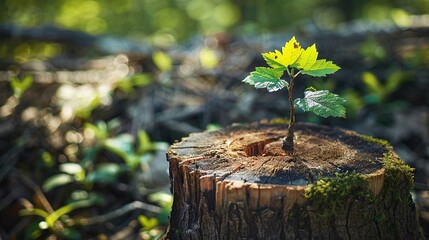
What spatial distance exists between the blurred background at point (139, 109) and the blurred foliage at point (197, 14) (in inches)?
134

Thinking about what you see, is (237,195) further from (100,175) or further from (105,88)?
(105,88)

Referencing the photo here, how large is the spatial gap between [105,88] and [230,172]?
2.56 metres

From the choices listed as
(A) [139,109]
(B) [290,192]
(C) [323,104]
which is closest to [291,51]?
(C) [323,104]

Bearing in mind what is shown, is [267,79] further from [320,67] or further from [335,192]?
[335,192]

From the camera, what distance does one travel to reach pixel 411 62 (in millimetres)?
4730

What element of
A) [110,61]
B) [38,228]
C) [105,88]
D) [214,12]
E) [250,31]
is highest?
[214,12]

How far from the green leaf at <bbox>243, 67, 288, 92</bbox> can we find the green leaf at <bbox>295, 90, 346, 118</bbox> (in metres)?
0.11

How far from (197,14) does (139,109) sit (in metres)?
9.78

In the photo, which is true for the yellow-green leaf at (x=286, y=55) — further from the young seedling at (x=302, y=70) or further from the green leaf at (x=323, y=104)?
the green leaf at (x=323, y=104)

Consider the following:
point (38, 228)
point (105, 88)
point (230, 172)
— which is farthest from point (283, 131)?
point (105, 88)

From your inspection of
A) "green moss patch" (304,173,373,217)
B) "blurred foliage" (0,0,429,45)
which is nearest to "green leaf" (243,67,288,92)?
"green moss patch" (304,173,373,217)

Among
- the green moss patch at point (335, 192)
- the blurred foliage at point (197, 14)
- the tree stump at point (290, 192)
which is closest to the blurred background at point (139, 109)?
the tree stump at point (290, 192)

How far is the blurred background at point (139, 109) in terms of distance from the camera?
125 inches

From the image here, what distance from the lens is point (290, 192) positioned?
1.74 meters
